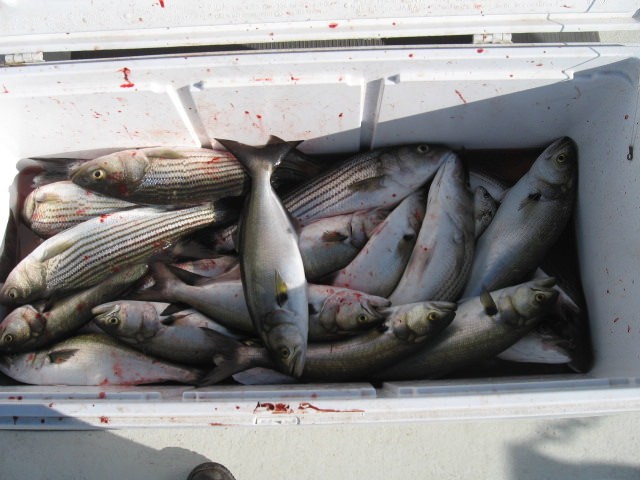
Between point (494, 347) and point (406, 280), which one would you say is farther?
point (406, 280)

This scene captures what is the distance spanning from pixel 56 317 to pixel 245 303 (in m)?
0.87

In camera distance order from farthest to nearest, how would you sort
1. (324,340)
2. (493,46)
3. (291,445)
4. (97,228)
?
(97,228)
(324,340)
(493,46)
(291,445)

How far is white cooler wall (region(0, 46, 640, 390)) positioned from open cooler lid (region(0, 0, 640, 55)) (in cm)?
9

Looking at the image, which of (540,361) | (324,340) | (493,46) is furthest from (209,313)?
(493,46)

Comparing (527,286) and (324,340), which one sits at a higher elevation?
(527,286)

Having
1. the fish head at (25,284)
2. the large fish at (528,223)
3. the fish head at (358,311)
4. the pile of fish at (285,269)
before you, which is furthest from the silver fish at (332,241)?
the fish head at (25,284)

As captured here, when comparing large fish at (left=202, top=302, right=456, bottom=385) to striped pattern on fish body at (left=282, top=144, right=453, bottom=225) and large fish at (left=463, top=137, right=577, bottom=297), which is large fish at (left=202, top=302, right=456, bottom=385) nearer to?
large fish at (left=463, top=137, right=577, bottom=297)

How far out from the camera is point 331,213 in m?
2.48

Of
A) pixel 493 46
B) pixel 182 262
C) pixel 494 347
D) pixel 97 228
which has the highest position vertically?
pixel 493 46

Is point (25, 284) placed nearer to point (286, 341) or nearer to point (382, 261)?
point (286, 341)

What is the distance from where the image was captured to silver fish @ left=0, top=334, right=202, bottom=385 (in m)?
2.28

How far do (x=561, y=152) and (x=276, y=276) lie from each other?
56.5 inches

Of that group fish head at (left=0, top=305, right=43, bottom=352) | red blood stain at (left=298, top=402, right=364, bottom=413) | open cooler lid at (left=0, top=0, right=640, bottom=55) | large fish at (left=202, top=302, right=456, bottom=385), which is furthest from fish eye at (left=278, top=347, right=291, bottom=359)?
open cooler lid at (left=0, top=0, right=640, bottom=55)

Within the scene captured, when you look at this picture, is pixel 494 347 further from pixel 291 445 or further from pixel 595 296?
pixel 291 445
